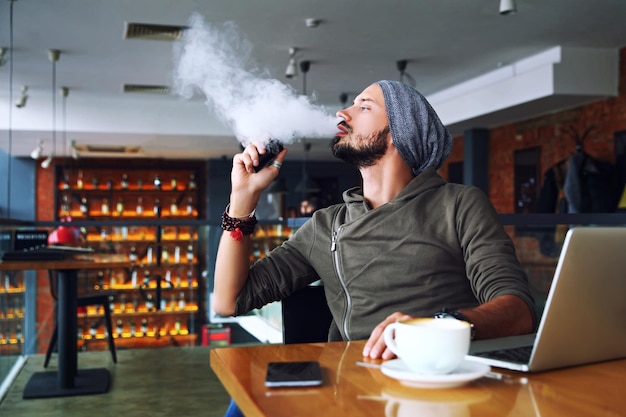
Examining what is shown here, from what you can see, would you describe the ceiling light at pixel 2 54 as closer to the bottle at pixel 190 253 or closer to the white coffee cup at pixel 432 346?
the bottle at pixel 190 253

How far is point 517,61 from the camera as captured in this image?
6.77 metres

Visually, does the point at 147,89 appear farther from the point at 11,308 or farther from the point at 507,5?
the point at 507,5

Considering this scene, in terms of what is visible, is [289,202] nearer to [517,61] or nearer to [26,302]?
[517,61]

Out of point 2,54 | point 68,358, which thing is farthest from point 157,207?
point 68,358

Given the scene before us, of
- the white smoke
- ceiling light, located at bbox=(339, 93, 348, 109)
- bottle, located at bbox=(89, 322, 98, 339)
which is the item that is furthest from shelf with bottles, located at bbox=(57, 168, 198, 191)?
the white smoke

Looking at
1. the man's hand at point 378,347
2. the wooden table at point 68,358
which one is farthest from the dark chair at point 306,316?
the wooden table at point 68,358

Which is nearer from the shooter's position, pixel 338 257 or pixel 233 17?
pixel 338 257

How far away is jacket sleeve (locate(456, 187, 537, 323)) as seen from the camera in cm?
134

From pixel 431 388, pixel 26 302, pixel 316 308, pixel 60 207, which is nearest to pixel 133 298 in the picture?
pixel 26 302

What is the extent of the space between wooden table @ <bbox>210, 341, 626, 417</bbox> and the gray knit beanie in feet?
2.32

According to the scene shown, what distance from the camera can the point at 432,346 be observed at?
2.82 feet

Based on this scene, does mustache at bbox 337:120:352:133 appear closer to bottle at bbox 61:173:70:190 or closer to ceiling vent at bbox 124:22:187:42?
ceiling vent at bbox 124:22:187:42

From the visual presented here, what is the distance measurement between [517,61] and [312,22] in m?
2.38

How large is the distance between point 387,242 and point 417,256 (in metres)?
0.07
